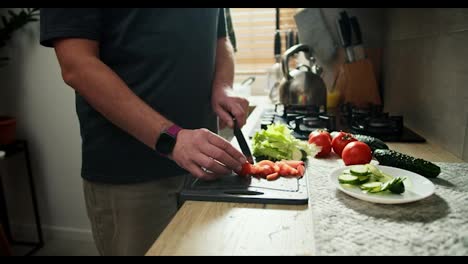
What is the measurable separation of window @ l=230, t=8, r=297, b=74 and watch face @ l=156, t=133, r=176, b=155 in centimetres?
171

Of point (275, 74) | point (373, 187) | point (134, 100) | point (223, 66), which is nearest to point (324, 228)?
point (373, 187)

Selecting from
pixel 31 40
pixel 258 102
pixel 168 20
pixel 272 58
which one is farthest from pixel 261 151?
pixel 31 40

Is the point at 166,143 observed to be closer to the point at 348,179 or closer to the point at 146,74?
the point at 146,74

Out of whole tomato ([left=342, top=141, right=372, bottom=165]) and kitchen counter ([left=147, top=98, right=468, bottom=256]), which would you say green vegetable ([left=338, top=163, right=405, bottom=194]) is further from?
whole tomato ([left=342, top=141, right=372, bottom=165])

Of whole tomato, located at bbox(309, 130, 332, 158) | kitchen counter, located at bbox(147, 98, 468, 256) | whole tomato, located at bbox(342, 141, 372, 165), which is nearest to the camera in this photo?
kitchen counter, located at bbox(147, 98, 468, 256)

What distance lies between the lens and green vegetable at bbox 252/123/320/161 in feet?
3.14

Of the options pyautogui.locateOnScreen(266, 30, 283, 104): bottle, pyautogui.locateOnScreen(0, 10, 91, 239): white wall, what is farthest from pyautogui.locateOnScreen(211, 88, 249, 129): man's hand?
pyautogui.locateOnScreen(0, 10, 91, 239): white wall

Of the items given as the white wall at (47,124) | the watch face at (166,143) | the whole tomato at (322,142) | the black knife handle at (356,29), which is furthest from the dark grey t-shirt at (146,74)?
the white wall at (47,124)

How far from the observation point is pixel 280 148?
37.7 inches

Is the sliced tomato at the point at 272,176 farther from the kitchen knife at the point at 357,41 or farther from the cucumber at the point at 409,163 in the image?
the kitchen knife at the point at 357,41

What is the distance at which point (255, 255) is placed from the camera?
0.50m

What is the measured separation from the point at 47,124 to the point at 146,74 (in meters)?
1.44

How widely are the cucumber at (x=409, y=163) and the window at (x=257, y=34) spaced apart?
5.01ft
